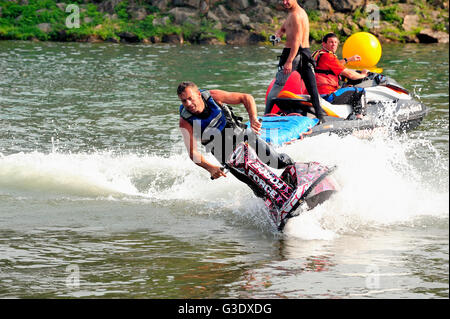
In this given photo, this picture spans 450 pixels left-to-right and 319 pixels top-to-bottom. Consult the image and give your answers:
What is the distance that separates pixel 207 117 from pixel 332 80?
398 centimetres

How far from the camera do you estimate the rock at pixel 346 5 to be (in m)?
26.0

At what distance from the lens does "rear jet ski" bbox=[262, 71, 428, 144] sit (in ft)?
30.9

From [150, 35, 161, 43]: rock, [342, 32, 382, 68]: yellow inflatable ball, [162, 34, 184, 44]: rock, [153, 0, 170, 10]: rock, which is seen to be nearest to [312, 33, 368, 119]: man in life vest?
[342, 32, 382, 68]: yellow inflatable ball

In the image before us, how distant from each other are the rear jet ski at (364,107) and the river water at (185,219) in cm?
29

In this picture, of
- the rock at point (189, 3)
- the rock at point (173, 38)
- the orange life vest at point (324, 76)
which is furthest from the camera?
the rock at point (189, 3)

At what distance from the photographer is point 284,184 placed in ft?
21.8

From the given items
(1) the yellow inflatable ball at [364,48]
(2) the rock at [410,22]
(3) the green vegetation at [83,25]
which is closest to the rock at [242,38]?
(3) the green vegetation at [83,25]

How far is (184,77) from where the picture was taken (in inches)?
660

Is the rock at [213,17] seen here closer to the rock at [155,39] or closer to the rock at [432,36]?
the rock at [155,39]

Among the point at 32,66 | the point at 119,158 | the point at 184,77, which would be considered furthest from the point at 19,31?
the point at 119,158

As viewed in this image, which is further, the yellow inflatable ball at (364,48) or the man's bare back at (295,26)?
the yellow inflatable ball at (364,48)

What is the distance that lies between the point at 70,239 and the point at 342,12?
21.3 m

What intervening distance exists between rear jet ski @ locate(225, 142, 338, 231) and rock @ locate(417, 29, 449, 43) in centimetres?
1901
